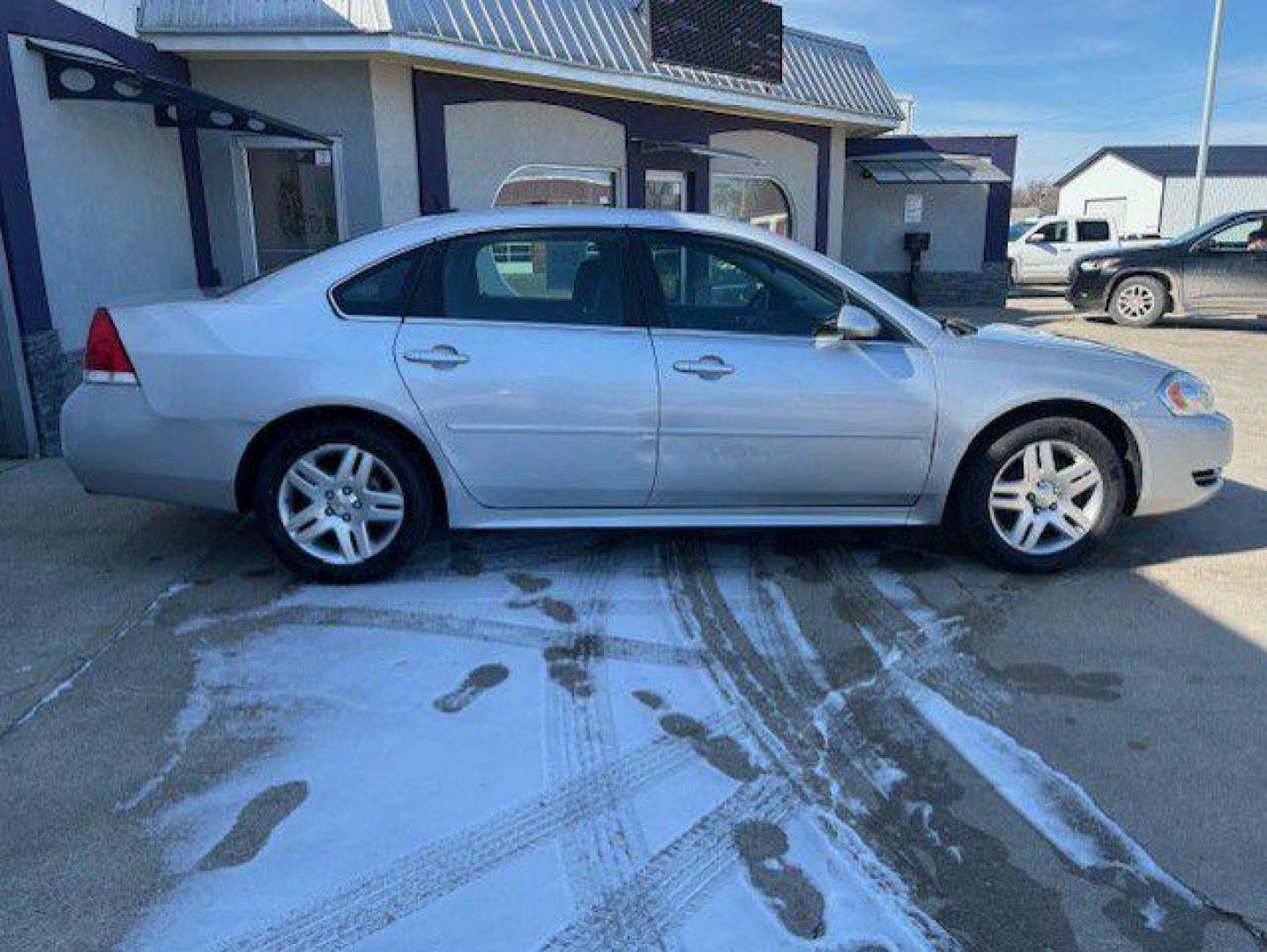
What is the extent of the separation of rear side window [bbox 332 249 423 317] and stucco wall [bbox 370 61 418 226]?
15.2ft

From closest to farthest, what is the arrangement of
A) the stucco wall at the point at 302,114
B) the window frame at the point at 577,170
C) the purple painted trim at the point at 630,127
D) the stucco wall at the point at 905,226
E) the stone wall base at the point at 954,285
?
the stucco wall at the point at 302,114 < the purple painted trim at the point at 630,127 < the window frame at the point at 577,170 < the stucco wall at the point at 905,226 < the stone wall base at the point at 954,285

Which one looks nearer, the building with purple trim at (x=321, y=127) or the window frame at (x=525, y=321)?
the window frame at (x=525, y=321)

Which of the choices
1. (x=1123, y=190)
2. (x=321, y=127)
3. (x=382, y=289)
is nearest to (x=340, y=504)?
(x=382, y=289)

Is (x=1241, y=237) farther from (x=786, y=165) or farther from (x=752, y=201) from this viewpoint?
(x=752, y=201)

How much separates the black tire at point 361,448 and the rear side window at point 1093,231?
23.3 metres

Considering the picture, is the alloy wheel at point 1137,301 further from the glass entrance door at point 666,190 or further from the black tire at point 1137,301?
the glass entrance door at point 666,190

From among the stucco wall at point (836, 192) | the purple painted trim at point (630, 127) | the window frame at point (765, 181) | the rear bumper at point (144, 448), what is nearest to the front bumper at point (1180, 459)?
the rear bumper at point (144, 448)

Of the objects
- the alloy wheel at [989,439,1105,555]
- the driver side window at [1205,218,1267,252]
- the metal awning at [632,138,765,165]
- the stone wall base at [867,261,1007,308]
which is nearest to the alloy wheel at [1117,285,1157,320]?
the driver side window at [1205,218,1267,252]

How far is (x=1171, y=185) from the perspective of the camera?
39.6 meters

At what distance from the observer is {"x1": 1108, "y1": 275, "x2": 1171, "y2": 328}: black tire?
14.4 meters

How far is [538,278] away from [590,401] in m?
0.64

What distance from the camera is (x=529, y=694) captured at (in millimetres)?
3283

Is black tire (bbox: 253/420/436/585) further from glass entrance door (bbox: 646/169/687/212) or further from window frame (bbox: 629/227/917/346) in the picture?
glass entrance door (bbox: 646/169/687/212)

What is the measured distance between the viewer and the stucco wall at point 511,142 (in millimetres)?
9438
